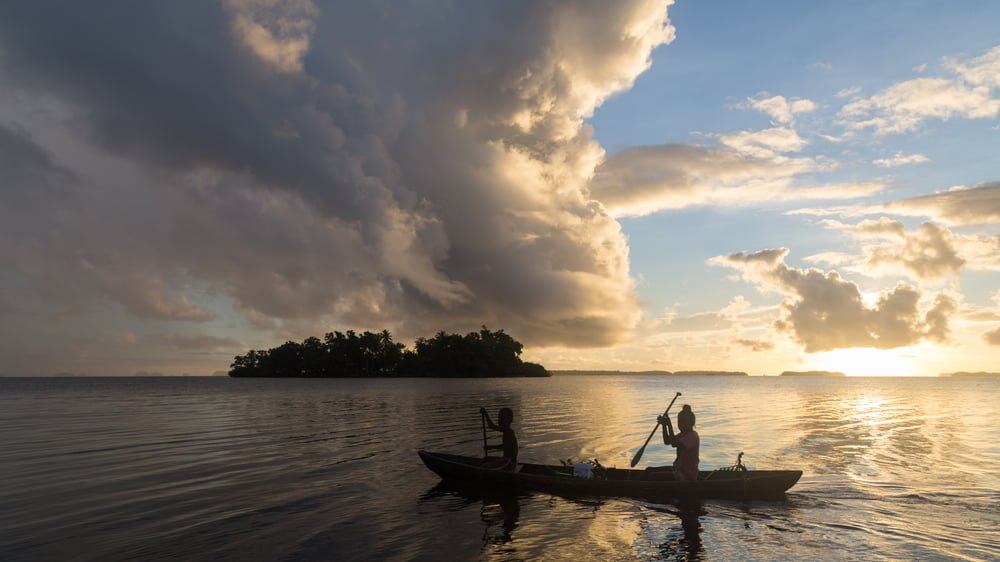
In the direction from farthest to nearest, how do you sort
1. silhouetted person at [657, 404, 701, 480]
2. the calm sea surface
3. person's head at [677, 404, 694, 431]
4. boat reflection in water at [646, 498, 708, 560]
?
silhouetted person at [657, 404, 701, 480] < person's head at [677, 404, 694, 431] < the calm sea surface < boat reflection in water at [646, 498, 708, 560]

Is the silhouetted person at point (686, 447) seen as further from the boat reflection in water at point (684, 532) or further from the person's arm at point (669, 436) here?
the boat reflection in water at point (684, 532)

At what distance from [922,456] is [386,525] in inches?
1234

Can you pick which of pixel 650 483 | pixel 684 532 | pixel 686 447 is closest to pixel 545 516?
pixel 684 532

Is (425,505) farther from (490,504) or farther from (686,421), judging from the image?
(686,421)

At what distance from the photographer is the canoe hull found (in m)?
20.3

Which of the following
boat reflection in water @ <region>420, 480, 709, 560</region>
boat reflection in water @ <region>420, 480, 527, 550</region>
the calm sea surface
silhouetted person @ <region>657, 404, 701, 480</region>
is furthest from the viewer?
silhouetted person @ <region>657, 404, 701, 480</region>

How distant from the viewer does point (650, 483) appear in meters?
20.5

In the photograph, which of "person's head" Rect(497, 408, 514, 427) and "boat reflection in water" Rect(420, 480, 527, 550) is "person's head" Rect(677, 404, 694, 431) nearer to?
"person's head" Rect(497, 408, 514, 427)

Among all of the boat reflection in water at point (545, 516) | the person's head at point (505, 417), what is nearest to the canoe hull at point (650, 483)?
the boat reflection in water at point (545, 516)

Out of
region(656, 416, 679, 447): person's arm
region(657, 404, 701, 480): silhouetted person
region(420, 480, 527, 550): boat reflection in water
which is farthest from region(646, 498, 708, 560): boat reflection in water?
region(420, 480, 527, 550): boat reflection in water

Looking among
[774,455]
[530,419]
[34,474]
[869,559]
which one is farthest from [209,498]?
[530,419]

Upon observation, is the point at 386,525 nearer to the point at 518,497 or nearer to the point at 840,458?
the point at 518,497

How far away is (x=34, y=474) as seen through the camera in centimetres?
2438

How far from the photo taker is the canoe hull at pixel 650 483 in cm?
2034
